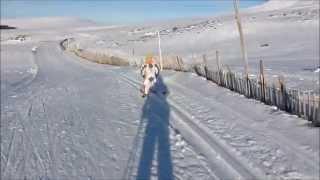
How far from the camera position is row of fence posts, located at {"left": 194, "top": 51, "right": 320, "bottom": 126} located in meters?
10.8

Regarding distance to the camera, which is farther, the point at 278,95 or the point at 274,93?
the point at 274,93

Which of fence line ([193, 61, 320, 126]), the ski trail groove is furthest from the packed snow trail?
fence line ([193, 61, 320, 126])

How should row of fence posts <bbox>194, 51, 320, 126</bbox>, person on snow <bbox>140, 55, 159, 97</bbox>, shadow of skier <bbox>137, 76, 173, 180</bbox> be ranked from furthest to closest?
person on snow <bbox>140, 55, 159, 97</bbox>, row of fence posts <bbox>194, 51, 320, 126</bbox>, shadow of skier <bbox>137, 76, 173, 180</bbox>

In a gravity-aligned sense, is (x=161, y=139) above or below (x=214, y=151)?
below

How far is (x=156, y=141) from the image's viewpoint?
11.6 metres

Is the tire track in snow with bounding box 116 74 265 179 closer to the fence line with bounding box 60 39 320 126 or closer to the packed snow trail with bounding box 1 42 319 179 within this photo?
the packed snow trail with bounding box 1 42 319 179

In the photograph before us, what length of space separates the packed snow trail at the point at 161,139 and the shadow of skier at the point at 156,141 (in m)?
0.02

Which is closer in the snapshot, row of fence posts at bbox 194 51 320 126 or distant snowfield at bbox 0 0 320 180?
distant snowfield at bbox 0 0 320 180

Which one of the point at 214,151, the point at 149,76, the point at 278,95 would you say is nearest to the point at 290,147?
the point at 214,151

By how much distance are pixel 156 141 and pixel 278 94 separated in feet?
10.5

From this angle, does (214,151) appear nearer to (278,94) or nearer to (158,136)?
(158,136)

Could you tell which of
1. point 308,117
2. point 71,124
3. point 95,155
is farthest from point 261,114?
point 71,124

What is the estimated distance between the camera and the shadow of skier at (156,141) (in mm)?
9439

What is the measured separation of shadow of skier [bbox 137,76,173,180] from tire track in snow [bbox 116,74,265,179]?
381 mm
